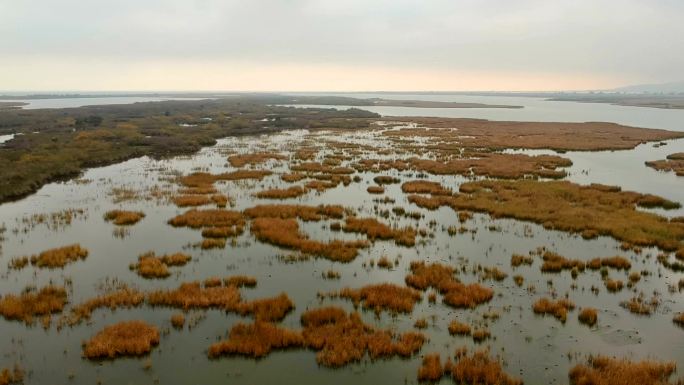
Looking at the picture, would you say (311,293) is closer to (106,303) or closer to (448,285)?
(448,285)

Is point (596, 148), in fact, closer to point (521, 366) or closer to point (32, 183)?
point (521, 366)

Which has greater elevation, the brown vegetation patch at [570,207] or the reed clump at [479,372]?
the brown vegetation patch at [570,207]

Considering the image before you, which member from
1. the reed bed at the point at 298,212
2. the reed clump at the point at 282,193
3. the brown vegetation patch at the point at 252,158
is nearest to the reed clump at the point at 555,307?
the reed bed at the point at 298,212

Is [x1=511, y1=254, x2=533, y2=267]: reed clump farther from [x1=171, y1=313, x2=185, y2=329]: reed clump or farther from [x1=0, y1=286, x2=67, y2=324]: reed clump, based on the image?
[x1=0, y1=286, x2=67, y2=324]: reed clump

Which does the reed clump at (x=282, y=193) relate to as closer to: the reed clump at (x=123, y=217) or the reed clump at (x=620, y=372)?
the reed clump at (x=123, y=217)

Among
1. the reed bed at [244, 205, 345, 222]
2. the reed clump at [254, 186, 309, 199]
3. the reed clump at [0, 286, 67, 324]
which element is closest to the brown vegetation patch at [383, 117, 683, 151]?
the reed clump at [254, 186, 309, 199]

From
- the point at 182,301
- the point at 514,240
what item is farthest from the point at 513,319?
the point at 182,301

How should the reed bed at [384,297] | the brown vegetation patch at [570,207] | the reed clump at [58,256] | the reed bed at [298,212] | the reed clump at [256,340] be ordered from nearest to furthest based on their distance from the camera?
the reed clump at [256,340] < the reed bed at [384,297] < the reed clump at [58,256] < the brown vegetation patch at [570,207] < the reed bed at [298,212]
